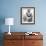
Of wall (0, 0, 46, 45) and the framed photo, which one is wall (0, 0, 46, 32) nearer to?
wall (0, 0, 46, 45)

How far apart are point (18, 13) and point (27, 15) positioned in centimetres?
31

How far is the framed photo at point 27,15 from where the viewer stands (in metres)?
4.50

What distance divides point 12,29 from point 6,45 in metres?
0.72

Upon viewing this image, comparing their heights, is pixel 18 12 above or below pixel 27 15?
above

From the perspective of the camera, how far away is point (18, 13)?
453cm

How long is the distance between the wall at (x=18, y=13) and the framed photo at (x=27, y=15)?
0.34 feet

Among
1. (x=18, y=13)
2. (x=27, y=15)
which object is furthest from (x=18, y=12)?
(x=27, y=15)

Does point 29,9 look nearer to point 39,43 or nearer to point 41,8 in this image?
point 41,8

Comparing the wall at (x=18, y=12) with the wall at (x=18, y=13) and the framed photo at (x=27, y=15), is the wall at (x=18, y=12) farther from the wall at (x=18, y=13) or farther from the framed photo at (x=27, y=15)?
the framed photo at (x=27, y=15)

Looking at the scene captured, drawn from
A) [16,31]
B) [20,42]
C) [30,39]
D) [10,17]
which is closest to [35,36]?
[30,39]

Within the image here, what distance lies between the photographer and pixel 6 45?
157 inches

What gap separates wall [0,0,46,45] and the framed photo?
10cm

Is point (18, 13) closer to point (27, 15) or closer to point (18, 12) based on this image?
point (18, 12)

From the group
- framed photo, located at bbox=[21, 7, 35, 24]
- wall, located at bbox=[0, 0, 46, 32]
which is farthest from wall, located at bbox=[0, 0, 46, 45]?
framed photo, located at bbox=[21, 7, 35, 24]
